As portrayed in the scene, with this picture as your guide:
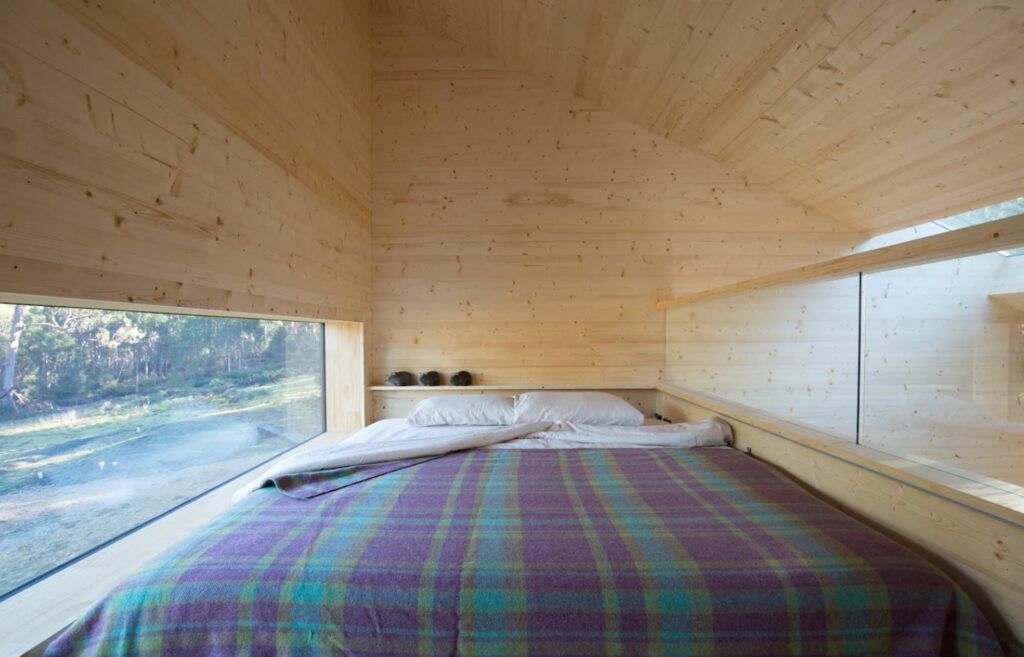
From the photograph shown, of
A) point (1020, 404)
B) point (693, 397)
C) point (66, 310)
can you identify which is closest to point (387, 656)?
point (66, 310)

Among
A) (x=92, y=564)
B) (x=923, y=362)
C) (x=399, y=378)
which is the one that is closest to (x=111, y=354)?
(x=92, y=564)

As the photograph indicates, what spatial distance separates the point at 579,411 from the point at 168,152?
6.77 feet

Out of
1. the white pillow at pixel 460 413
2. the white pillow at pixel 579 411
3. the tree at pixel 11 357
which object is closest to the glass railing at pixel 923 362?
the white pillow at pixel 579 411

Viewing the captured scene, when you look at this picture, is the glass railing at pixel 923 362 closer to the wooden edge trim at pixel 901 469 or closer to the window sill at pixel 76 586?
the wooden edge trim at pixel 901 469

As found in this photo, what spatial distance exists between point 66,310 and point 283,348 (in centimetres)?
119

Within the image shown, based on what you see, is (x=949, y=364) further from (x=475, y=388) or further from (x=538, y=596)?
(x=475, y=388)

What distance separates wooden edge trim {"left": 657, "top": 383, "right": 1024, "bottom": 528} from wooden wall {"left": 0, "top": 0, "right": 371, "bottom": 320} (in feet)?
7.03

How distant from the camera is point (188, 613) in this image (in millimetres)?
878

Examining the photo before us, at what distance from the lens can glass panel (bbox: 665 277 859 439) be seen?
1374 mm

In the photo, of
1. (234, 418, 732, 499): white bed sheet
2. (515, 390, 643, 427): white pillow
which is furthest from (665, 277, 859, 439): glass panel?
(515, 390, 643, 427): white pillow

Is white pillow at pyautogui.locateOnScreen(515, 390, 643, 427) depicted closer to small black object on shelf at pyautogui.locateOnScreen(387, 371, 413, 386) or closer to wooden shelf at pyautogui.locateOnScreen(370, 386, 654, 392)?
wooden shelf at pyautogui.locateOnScreen(370, 386, 654, 392)

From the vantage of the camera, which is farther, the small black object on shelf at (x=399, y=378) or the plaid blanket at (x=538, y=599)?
the small black object on shelf at (x=399, y=378)

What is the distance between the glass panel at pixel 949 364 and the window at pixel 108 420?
2.44 meters

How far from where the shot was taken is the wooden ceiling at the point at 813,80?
1.52 m
